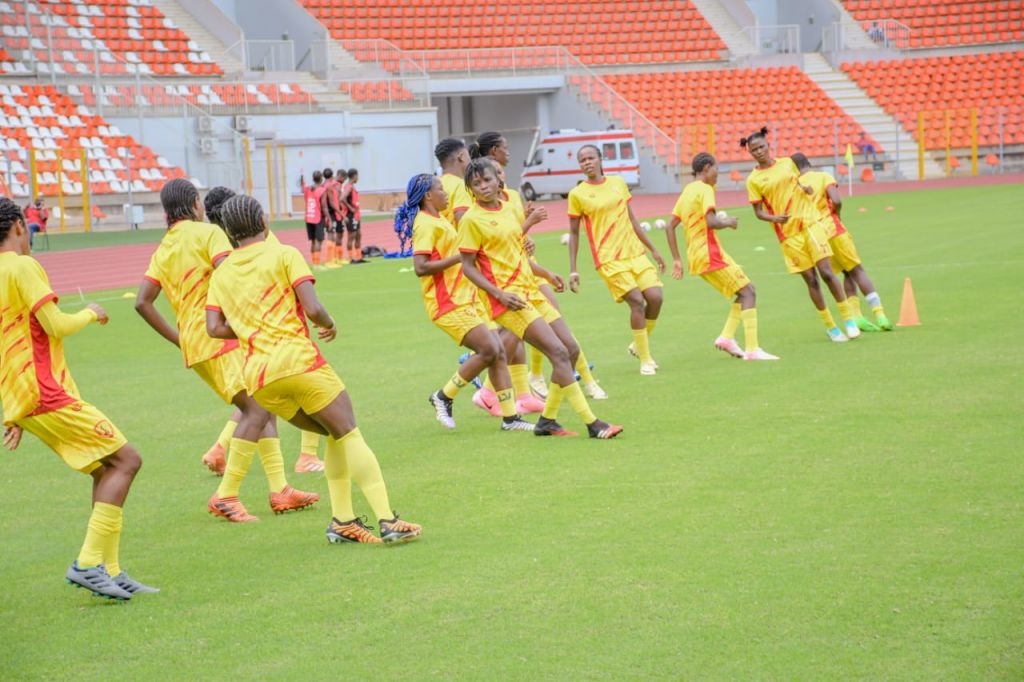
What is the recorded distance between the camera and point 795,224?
1397 centimetres

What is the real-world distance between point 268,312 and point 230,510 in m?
1.61

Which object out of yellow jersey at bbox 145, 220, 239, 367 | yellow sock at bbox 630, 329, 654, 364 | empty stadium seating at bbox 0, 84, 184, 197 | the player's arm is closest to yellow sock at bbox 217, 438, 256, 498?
yellow jersey at bbox 145, 220, 239, 367

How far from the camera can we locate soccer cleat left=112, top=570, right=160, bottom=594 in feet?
21.2

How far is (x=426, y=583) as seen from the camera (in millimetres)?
6344

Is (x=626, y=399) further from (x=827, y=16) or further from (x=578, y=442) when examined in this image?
(x=827, y=16)

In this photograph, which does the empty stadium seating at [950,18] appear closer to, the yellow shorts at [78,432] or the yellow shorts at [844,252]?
the yellow shorts at [844,252]

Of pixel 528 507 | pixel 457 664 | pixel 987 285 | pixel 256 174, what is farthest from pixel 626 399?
pixel 256 174

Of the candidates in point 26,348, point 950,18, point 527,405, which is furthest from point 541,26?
point 26,348

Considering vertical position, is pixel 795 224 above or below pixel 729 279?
above

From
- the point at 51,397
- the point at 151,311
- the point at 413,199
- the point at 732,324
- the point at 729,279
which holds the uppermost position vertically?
the point at 413,199

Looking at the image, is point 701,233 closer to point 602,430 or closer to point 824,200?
point 824,200

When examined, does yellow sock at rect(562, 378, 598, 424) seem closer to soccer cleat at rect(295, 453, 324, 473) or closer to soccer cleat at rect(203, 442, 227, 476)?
soccer cleat at rect(295, 453, 324, 473)

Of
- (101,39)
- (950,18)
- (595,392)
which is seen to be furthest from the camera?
(950,18)

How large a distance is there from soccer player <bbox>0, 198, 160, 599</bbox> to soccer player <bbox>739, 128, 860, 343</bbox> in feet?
28.4
